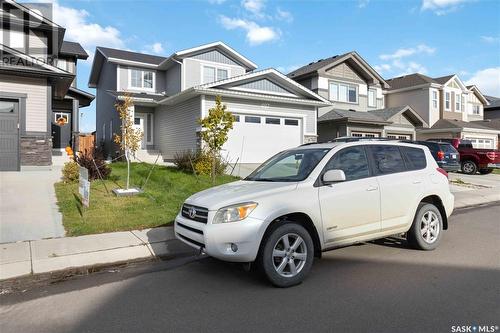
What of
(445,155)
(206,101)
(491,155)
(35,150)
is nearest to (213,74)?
(206,101)

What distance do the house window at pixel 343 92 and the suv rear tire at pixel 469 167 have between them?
9493 mm

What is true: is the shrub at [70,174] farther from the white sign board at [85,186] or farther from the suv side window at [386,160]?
the suv side window at [386,160]

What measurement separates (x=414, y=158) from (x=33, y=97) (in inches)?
526

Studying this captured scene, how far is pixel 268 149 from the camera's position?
64.5 ft

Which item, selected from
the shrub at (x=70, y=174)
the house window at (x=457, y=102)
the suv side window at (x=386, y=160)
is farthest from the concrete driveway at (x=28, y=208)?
the house window at (x=457, y=102)

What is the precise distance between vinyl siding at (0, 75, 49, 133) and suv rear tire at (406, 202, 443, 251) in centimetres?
1320

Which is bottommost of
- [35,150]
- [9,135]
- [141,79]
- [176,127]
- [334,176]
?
[334,176]

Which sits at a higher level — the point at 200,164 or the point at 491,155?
the point at 491,155

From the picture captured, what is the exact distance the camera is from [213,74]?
78.5ft

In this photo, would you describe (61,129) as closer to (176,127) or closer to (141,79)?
(141,79)

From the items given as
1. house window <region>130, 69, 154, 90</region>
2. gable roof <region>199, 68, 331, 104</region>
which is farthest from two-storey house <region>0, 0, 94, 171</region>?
house window <region>130, 69, 154, 90</region>

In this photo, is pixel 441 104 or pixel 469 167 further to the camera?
pixel 441 104

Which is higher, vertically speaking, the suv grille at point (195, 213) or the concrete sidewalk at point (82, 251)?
the suv grille at point (195, 213)

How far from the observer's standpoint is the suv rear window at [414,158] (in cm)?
641
